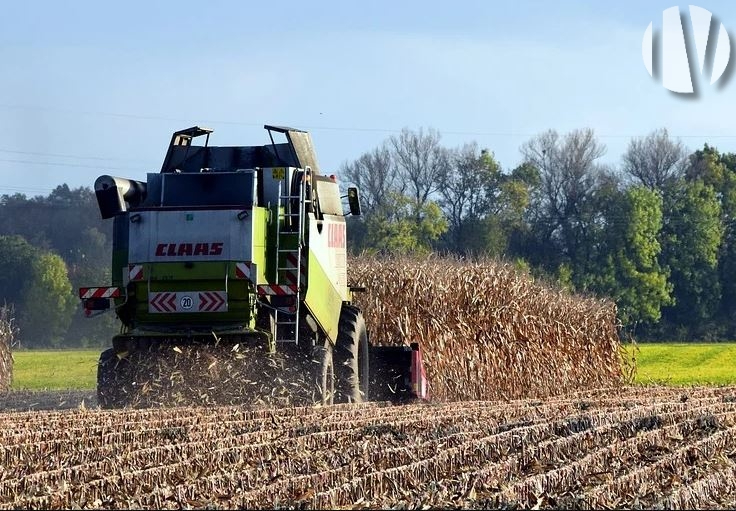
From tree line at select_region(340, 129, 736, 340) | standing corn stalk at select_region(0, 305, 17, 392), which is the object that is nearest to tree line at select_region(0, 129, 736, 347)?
tree line at select_region(340, 129, 736, 340)

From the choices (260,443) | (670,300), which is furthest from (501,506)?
(670,300)

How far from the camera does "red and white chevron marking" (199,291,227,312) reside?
14.7 metres

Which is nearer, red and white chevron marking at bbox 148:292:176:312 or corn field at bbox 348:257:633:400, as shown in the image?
red and white chevron marking at bbox 148:292:176:312

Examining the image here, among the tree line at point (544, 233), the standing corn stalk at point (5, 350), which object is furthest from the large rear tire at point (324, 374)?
the tree line at point (544, 233)

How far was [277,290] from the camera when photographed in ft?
49.0

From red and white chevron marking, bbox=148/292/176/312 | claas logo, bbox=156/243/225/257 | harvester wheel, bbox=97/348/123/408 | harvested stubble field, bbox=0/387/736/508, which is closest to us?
harvested stubble field, bbox=0/387/736/508

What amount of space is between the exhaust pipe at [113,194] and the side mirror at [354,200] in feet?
8.81

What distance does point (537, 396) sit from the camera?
2177 cm

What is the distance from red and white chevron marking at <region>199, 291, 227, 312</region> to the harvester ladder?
614 millimetres

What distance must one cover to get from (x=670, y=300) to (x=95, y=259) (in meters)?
26.6

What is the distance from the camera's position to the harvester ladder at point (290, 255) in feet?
49.2

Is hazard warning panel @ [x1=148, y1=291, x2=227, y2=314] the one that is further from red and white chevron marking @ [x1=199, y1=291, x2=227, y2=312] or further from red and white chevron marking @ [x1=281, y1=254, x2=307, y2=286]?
red and white chevron marking @ [x1=281, y1=254, x2=307, y2=286]

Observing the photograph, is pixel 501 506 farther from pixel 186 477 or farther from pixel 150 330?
pixel 150 330

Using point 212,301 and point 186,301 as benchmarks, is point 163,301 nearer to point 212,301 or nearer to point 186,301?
point 186,301
